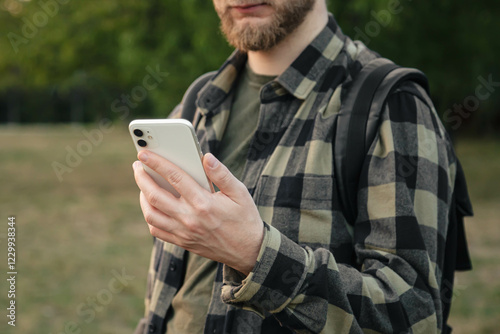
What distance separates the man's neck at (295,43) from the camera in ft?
5.78

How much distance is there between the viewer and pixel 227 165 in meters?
1.75

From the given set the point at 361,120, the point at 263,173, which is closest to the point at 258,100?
the point at 263,173

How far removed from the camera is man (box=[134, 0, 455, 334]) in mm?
1236

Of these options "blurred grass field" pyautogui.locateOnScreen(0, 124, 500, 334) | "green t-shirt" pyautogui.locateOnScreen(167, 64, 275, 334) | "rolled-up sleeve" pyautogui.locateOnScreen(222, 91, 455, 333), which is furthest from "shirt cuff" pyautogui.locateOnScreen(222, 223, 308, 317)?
"blurred grass field" pyautogui.locateOnScreen(0, 124, 500, 334)

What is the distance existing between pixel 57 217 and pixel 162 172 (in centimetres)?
839

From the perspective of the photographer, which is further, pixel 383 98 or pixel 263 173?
pixel 263 173

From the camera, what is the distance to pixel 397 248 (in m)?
1.37

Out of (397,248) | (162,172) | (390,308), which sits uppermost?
(162,172)

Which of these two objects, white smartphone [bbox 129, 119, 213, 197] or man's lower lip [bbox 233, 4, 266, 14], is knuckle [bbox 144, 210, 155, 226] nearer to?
white smartphone [bbox 129, 119, 213, 197]

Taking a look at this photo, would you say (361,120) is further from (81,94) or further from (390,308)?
(81,94)

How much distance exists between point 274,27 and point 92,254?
5.82m

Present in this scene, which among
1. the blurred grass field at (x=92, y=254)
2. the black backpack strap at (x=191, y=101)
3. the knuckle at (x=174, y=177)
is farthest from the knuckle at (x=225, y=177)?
the blurred grass field at (x=92, y=254)

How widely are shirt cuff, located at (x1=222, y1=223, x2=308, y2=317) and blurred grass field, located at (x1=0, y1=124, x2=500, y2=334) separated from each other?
12.5 ft

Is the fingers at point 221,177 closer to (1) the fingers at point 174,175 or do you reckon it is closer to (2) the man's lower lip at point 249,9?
(1) the fingers at point 174,175
